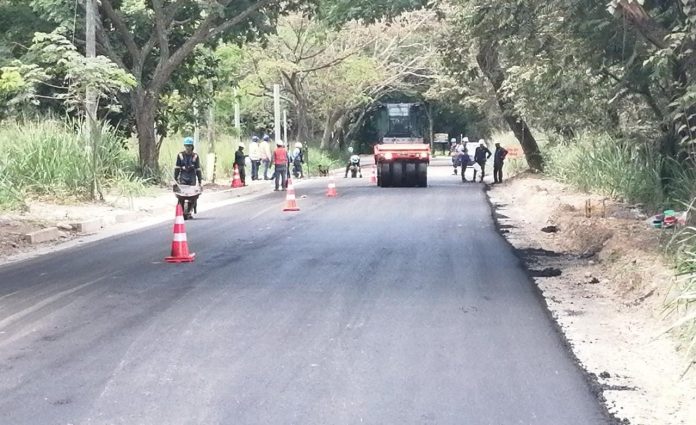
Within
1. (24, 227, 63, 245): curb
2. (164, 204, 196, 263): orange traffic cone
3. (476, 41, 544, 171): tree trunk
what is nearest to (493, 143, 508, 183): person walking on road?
(476, 41, 544, 171): tree trunk

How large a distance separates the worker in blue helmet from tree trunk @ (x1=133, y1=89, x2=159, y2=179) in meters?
8.95

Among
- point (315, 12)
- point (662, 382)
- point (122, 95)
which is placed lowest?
point (662, 382)

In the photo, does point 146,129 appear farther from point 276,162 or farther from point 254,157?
point 254,157

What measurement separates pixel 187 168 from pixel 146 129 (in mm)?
9294

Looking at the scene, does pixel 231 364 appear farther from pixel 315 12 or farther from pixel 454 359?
pixel 315 12

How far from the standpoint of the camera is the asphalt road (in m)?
6.10

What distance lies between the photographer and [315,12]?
3041 centimetres

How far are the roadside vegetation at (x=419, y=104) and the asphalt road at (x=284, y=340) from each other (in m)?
1.66

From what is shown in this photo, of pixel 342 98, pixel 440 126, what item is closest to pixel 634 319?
pixel 342 98

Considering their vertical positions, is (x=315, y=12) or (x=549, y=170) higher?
(x=315, y=12)

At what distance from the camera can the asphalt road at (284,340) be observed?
610cm

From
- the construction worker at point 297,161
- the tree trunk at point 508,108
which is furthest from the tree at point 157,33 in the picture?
the construction worker at point 297,161

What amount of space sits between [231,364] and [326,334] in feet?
4.11

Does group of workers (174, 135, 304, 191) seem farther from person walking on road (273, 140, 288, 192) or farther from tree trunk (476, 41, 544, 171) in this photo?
tree trunk (476, 41, 544, 171)
